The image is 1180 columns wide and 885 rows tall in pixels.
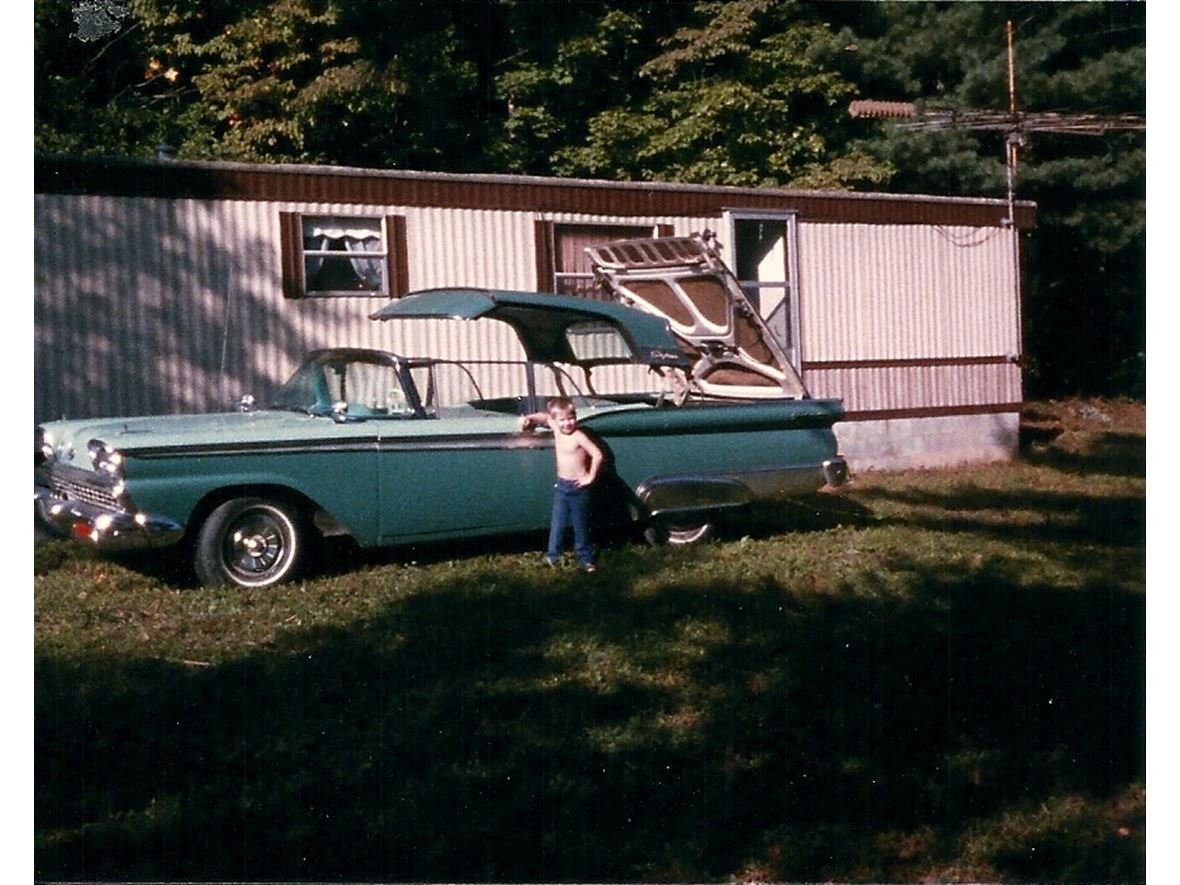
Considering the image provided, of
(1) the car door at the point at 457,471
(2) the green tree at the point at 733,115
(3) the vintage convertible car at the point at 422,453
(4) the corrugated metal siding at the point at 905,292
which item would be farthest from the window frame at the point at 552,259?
(2) the green tree at the point at 733,115

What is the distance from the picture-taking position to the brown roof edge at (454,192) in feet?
33.8

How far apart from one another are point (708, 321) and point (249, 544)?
4.39m

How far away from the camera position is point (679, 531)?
1015cm

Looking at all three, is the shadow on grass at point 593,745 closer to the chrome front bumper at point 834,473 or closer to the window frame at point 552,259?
the chrome front bumper at point 834,473

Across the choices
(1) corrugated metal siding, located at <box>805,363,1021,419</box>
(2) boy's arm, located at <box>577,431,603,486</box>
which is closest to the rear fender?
(2) boy's arm, located at <box>577,431,603,486</box>

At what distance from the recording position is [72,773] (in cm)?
573

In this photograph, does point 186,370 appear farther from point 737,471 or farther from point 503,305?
point 737,471

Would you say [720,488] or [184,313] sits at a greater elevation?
[184,313]

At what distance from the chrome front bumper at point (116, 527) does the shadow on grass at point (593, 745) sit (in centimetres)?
109

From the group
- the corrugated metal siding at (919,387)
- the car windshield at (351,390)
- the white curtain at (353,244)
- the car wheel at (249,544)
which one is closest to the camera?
the car wheel at (249,544)

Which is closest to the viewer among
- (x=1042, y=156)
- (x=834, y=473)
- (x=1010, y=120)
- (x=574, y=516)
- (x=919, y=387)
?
(x=574, y=516)

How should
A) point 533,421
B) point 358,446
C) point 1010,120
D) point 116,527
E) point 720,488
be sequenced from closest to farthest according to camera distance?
point 116,527, point 358,446, point 533,421, point 720,488, point 1010,120

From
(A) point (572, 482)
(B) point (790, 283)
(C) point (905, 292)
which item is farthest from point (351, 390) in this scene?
(C) point (905, 292)

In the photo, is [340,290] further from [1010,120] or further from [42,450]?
[1010,120]
